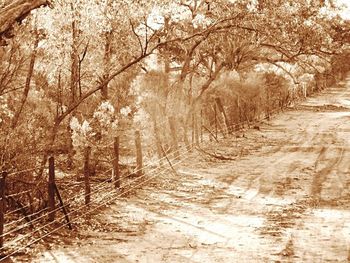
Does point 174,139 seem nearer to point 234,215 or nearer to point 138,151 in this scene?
point 138,151

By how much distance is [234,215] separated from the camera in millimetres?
14195

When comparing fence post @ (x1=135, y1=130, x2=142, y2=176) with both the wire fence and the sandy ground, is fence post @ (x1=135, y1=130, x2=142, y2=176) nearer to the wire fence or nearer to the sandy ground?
the wire fence

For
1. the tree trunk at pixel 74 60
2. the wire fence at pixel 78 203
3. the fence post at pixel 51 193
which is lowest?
the wire fence at pixel 78 203

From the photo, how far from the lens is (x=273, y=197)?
16.2 m

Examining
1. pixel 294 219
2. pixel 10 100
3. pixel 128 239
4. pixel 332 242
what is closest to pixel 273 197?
pixel 294 219

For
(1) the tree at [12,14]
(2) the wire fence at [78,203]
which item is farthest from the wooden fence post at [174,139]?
(1) the tree at [12,14]

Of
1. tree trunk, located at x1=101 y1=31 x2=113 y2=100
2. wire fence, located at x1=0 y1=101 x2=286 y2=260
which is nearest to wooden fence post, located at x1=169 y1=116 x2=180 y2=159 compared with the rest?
wire fence, located at x1=0 y1=101 x2=286 y2=260

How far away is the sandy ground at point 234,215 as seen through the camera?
11.0 metres

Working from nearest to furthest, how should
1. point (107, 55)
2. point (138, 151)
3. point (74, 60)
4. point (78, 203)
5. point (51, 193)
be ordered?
point (51, 193) → point (78, 203) → point (74, 60) → point (107, 55) → point (138, 151)

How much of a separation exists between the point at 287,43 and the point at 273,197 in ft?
22.9

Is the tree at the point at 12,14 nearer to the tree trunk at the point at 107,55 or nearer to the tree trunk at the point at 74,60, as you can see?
the tree trunk at the point at 74,60

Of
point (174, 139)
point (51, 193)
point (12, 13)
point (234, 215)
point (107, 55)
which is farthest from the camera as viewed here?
point (174, 139)

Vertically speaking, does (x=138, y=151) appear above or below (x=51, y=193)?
above

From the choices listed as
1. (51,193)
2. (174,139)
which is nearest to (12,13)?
(51,193)
